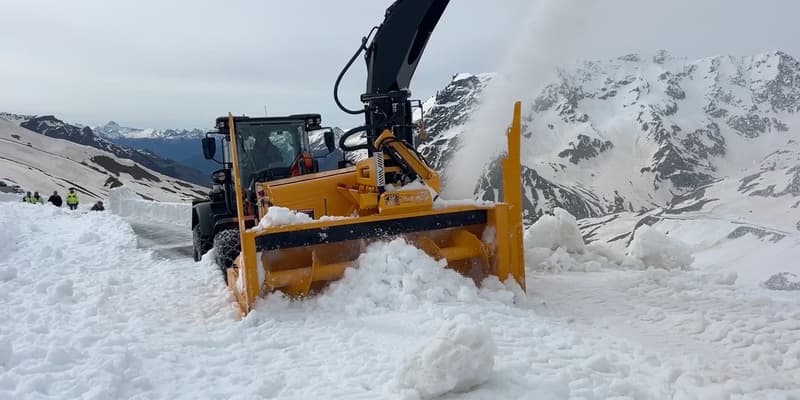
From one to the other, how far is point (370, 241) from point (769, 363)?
3.15m

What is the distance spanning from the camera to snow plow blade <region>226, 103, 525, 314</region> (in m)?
4.88

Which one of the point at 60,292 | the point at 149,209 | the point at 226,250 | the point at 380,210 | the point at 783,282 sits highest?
the point at 380,210

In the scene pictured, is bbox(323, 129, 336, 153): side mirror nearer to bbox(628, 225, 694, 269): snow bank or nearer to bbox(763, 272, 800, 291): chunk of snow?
bbox(628, 225, 694, 269): snow bank

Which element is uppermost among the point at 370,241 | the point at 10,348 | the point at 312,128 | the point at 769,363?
the point at 312,128

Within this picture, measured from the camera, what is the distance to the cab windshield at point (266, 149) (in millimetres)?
7676

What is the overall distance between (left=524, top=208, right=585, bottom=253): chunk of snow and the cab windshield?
3470 millimetres

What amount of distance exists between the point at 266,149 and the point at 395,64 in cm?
258

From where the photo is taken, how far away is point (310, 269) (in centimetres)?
496

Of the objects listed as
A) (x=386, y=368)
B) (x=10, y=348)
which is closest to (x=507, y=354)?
(x=386, y=368)

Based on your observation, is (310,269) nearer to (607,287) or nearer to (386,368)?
(386,368)

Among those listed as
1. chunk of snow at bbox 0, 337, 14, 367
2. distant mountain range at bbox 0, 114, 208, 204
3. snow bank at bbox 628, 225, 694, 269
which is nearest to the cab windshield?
chunk of snow at bbox 0, 337, 14, 367

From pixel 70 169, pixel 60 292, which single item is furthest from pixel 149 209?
pixel 70 169

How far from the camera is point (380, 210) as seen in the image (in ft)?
17.8

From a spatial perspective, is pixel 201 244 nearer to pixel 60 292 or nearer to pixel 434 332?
pixel 60 292
